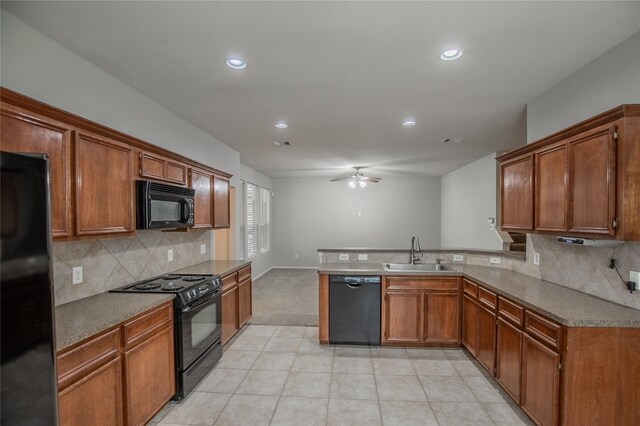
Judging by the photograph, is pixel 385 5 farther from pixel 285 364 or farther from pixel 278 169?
pixel 278 169

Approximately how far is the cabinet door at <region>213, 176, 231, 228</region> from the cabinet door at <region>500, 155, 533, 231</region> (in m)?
3.25

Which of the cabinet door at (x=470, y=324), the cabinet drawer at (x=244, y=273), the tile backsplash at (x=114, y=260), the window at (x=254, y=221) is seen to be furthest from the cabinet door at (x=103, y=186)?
the window at (x=254, y=221)

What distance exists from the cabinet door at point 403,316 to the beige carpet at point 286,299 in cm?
122

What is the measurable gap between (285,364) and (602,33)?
368cm

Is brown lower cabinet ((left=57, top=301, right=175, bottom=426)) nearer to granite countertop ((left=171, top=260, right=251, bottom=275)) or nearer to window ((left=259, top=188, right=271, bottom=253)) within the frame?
granite countertop ((left=171, top=260, right=251, bottom=275))

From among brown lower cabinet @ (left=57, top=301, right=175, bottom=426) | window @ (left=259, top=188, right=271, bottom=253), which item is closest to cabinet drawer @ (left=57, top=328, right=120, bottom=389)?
brown lower cabinet @ (left=57, top=301, right=175, bottom=426)

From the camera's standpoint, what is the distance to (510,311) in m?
2.51

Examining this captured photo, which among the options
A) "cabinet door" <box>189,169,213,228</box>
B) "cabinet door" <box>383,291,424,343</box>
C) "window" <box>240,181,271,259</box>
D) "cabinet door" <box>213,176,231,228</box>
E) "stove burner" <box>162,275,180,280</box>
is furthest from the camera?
"window" <box>240,181,271,259</box>

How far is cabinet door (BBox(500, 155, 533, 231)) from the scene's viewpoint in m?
2.74

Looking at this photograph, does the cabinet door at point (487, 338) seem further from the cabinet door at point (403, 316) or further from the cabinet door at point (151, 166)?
the cabinet door at point (151, 166)

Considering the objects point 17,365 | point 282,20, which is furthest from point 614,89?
point 17,365

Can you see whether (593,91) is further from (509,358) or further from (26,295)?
(26,295)

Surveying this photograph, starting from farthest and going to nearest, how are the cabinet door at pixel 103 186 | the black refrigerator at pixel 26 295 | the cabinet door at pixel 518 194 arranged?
the cabinet door at pixel 518 194
the cabinet door at pixel 103 186
the black refrigerator at pixel 26 295

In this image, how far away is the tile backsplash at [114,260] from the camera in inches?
86.6
